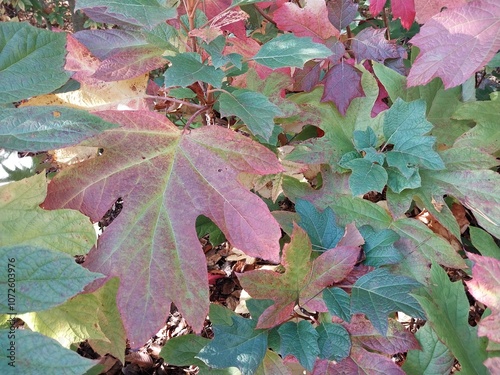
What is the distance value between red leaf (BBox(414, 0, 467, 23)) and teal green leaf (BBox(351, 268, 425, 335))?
68 cm

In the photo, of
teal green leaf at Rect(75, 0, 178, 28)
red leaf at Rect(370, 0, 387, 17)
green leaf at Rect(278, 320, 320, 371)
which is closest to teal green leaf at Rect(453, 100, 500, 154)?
red leaf at Rect(370, 0, 387, 17)

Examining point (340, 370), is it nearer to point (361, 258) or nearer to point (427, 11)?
point (361, 258)

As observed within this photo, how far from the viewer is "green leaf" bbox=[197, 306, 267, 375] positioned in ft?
2.78

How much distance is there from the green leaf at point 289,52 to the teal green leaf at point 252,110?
0.08 m

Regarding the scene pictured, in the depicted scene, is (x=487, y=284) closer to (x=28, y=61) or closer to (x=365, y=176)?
(x=365, y=176)

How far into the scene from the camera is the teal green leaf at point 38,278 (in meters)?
0.64

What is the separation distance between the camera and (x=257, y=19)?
5.26ft

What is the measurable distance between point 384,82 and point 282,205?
2.00 feet

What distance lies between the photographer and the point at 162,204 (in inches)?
35.9

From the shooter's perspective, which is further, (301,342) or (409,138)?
(409,138)

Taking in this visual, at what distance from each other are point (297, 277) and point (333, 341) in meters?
0.14

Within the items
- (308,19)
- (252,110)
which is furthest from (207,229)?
(308,19)

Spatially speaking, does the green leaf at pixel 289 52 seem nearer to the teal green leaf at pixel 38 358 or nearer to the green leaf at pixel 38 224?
the green leaf at pixel 38 224

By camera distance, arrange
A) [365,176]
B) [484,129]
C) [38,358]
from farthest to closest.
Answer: [484,129], [365,176], [38,358]
